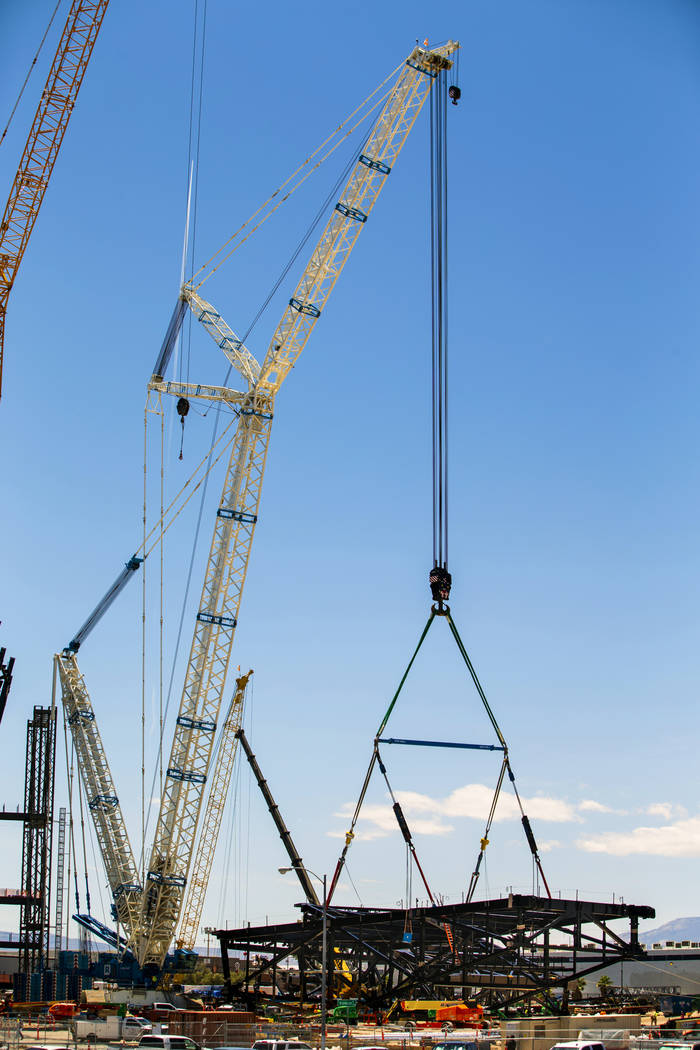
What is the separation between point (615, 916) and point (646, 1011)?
1215 cm

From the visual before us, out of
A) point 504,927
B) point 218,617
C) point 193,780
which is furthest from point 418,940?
point 218,617

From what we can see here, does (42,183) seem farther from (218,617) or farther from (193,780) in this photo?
(193,780)

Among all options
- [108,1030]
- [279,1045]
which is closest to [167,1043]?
[279,1045]

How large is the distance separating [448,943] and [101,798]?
4975 centimetres

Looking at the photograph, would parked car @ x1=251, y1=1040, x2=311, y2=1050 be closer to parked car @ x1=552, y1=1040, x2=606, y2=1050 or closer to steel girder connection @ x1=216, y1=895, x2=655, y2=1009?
parked car @ x1=552, y1=1040, x2=606, y2=1050

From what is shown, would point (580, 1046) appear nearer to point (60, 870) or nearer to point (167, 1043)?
point (167, 1043)

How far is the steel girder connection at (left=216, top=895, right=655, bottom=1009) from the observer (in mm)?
93062

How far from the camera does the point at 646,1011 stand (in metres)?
99.9

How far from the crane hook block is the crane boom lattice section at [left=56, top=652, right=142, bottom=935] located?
252 ft

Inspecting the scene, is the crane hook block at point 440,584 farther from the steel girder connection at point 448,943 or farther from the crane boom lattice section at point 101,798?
the crane boom lattice section at point 101,798

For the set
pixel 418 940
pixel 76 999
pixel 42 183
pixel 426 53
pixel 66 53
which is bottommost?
pixel 76 999

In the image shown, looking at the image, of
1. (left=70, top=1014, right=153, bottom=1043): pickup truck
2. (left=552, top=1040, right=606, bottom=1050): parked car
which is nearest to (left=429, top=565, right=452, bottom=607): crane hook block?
(left=552, top=1040, right=606, bottom=1050): parked car

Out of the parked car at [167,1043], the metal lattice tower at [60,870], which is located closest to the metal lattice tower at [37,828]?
the metal lattice tower at [60,870]

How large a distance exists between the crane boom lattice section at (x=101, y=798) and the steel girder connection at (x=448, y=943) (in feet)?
43.1
